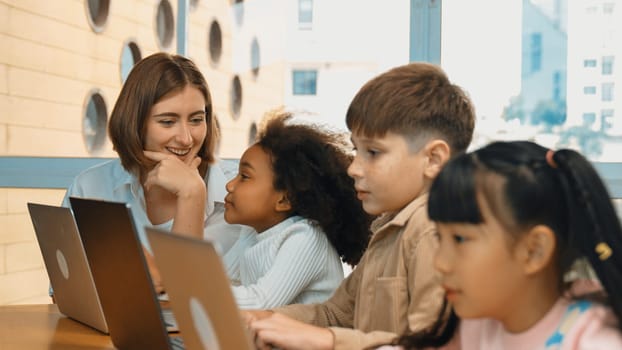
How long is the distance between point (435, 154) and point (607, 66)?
7.68ft

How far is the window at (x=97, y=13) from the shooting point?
4223 mm

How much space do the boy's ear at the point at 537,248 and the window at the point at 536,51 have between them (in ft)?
8.94

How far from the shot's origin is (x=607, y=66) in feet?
12.2

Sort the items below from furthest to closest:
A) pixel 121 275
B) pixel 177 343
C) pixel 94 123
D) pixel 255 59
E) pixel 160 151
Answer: pixel 94 123
pixel 255 59
pixel 160 151
pixel 177 343
pixel 121 275

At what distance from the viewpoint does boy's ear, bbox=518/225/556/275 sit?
1117 mm

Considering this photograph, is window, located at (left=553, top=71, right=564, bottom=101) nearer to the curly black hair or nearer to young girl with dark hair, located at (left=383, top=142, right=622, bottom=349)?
the curly black hair

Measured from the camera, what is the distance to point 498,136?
3775 millimetres

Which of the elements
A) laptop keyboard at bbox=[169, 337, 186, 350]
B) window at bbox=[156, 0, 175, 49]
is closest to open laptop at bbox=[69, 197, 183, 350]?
laptop keyboard at bbox=[169, 337, 186, 350]

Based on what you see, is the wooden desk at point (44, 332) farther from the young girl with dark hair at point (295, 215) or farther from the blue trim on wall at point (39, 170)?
the blue trim on wall at point (39, 170)

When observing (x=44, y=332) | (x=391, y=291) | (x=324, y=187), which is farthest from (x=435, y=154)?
(x=44, y=332)

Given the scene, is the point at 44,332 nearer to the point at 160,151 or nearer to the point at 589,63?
the point at 160,151

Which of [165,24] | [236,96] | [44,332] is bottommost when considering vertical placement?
[44,332]

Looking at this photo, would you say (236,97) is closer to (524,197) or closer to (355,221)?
(355,221)

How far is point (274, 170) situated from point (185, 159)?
1.46ft
